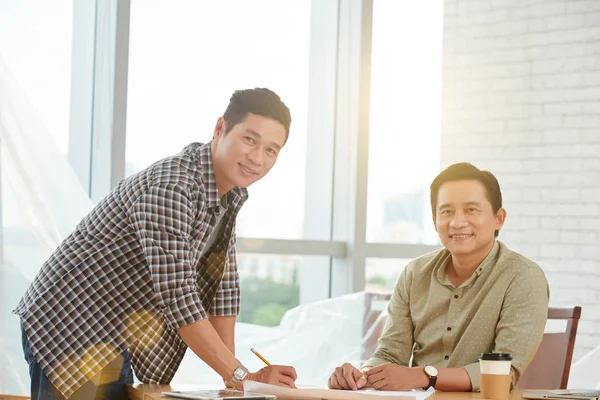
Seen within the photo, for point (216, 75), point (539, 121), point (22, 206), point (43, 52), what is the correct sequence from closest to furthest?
point (22, 206)
point (43, 52)
point (216, 75)
point (539, 121)

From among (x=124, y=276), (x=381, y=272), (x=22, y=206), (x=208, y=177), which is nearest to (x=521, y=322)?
(x=208, y=177)

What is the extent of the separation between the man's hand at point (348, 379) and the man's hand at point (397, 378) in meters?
0.03

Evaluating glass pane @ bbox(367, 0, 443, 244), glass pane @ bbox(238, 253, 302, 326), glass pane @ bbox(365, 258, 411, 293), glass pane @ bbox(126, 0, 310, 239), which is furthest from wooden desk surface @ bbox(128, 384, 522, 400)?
glass pane @ bbox(367, 0, 443, 244)

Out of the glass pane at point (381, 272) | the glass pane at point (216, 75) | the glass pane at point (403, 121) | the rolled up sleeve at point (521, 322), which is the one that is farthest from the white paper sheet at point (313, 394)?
the glass pane at point (403, 121)

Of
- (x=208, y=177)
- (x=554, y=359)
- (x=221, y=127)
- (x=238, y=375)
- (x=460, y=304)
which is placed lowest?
(x=554, y=359)

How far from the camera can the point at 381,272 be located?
503cm

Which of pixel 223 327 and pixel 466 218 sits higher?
pixel 466 218

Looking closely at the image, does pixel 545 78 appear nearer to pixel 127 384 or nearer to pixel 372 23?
pixel 372 23

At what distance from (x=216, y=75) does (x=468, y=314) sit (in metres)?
2.61

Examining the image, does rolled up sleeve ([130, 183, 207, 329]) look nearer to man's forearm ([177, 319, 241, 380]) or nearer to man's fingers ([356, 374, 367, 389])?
man's forearm ([177, 319, 241, 380])

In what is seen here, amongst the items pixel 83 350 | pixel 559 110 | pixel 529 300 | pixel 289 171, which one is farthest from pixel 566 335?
pixel 559 110

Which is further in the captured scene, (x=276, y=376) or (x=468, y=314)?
(x=468, y=314)

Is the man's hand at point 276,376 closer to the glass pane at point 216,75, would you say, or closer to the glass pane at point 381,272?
the glass pane at point 216,75

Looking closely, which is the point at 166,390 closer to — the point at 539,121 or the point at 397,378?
the point at 397,378
